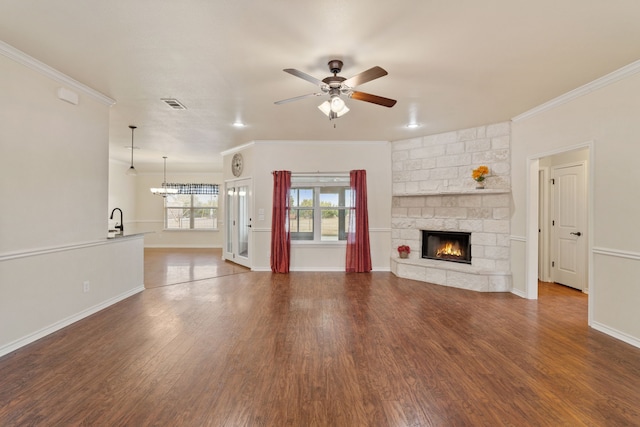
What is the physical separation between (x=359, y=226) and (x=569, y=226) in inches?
139

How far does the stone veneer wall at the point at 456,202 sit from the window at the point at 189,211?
6.51m

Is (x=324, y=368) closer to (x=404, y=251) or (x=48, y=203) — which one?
(x=48, y=203)

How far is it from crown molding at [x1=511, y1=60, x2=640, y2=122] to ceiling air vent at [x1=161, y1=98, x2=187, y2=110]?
4.77 m

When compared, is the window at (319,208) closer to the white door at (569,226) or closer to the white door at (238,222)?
the white door at (238,222)

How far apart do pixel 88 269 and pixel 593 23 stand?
212 inches

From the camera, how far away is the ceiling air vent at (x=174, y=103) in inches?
153

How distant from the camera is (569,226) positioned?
5117mm

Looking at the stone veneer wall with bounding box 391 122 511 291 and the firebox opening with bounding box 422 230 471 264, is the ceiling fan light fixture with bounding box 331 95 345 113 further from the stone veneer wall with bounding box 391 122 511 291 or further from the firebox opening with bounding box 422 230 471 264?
the firebox opening with bounding box 422 230 471 264

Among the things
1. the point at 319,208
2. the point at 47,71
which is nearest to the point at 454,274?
the point at 319,208

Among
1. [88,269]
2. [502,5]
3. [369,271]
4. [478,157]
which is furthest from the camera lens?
[369,271]

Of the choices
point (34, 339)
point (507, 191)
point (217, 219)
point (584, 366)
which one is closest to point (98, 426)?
point (34, 339)

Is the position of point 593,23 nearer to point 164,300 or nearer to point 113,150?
point 164,300

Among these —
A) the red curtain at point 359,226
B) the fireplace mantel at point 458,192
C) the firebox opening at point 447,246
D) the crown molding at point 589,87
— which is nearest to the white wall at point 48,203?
the red curtain at point 359,226

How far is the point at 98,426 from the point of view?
1768 millimetres
